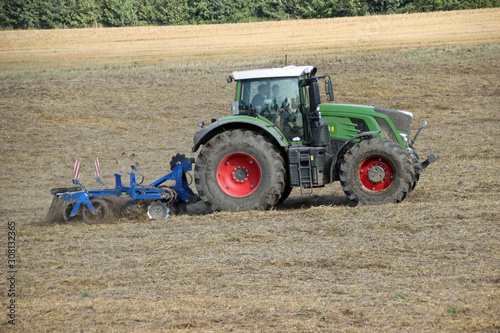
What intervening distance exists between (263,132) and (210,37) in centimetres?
3501

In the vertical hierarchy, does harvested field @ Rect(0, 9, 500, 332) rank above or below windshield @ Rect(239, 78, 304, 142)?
below

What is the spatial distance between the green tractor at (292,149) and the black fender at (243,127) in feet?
0.05

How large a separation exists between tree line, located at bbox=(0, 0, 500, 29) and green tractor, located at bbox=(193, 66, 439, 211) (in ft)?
149

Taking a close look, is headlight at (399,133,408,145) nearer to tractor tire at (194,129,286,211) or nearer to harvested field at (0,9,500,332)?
harvested field at (0,9,500,332)

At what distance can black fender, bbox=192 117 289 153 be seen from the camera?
379 inches

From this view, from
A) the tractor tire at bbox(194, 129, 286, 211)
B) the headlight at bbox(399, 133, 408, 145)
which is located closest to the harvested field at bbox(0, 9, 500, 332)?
the tractor tire at bbox(194, 129, 286, 211)

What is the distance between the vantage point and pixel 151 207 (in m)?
9.95

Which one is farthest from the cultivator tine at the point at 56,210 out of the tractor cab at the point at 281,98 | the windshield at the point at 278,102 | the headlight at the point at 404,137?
the headlight at the point at 404,137

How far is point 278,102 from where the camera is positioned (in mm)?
9836

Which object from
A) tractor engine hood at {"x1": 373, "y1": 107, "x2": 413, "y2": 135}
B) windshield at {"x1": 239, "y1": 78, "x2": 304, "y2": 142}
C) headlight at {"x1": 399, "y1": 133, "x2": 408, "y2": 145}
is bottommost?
headlight at {"x1": 399, "y1": 133, "x2": 408, "y2": 145}

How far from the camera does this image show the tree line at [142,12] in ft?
184

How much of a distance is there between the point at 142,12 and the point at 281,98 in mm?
54389

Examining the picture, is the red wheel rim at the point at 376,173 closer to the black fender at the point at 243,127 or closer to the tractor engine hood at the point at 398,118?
the tractor engine hood at the point at 398,118

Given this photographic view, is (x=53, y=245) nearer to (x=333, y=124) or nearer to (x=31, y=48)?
(x=333, y=124)
